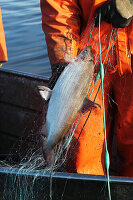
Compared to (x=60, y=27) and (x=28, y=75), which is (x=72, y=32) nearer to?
(x=60, y=27)

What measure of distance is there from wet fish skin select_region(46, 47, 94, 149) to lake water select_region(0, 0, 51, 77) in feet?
15.9

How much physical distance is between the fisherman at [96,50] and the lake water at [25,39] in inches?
153

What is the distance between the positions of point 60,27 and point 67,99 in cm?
111

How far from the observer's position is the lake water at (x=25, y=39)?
730cm

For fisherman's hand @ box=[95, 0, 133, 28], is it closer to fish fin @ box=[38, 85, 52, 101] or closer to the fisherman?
the fisherman

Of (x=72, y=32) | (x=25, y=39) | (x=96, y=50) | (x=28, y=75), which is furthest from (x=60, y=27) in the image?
(x=25, y=39)

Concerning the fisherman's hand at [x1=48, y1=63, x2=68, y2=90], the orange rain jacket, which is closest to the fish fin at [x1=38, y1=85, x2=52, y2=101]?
the fisherman's hand at [x1=48, y1=63, x2=68, y2=90]

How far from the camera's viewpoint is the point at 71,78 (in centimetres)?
171

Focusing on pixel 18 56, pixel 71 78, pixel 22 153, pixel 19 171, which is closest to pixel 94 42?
pixel 71 78

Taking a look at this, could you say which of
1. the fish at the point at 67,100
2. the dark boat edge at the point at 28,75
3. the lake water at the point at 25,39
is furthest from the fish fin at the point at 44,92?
the lake water at the point at 25,39

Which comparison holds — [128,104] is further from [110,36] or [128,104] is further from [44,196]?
[44,196]

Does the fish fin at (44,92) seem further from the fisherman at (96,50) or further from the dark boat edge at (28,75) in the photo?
the dark boat edge at (28,75)

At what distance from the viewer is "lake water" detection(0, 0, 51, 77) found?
7.30m

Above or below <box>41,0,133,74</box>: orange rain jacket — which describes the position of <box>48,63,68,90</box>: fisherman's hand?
below
